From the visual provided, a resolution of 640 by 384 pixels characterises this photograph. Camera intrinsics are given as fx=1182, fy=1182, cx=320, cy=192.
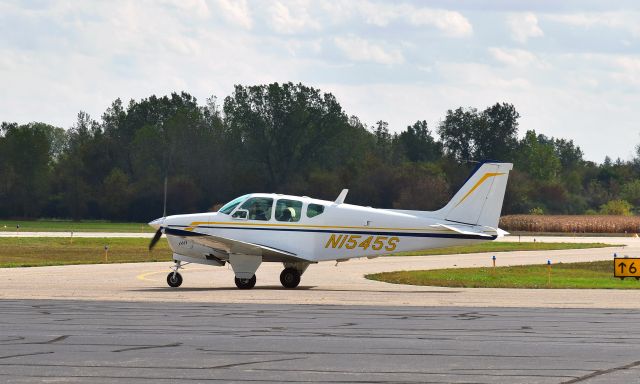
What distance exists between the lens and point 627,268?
1441 inches

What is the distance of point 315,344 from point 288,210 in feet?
46.0

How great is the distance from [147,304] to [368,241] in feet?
24.2

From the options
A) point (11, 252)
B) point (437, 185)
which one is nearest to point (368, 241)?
point (11, 252)

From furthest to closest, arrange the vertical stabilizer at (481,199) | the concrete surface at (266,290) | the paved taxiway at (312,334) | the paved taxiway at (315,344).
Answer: the vertical stabilizer at (481,199) < the concrete surface at (266,290) < the paved taxiway at (312,334) < the paved taxiway at (315,344)

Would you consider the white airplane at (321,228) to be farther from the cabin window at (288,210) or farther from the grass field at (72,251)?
the grass field at (72,251)

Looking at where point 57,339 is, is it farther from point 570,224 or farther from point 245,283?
point 570,224

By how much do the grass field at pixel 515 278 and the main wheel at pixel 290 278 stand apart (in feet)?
13.8

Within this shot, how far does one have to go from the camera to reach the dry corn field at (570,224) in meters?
92.9

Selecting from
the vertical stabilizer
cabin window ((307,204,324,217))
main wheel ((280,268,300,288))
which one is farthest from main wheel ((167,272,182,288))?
the vertical stabilizer

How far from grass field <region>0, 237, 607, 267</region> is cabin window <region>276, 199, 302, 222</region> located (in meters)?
14.5

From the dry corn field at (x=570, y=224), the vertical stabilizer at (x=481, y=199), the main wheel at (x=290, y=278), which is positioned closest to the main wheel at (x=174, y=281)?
the main wheel at (x=290, y=278)

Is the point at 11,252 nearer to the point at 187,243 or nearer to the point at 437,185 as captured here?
the point at 187,243

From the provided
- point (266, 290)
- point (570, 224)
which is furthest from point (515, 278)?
Result: point (570, 224)

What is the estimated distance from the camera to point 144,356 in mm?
15875
